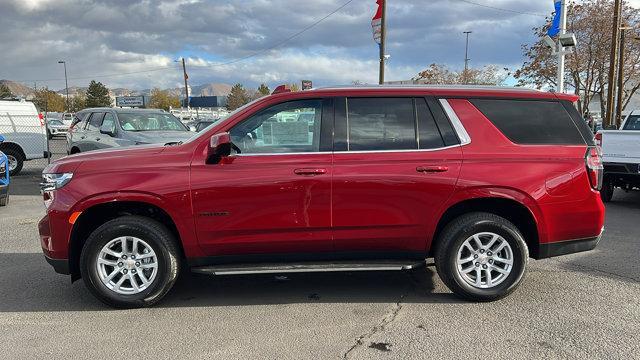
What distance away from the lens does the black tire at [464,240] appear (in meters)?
4.36

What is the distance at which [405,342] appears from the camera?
368 cm

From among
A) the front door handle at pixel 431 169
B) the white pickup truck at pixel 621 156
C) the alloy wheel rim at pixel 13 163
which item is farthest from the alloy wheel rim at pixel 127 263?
the alloy wheel rim at pixel 13 163

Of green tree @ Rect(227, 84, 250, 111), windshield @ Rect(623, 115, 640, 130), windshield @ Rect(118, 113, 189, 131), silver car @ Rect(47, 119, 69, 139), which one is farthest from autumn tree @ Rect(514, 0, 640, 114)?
green tree @ Rect(227, 84, 250, 111)

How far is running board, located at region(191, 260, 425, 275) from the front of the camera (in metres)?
4.22

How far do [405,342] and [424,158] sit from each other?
152cm

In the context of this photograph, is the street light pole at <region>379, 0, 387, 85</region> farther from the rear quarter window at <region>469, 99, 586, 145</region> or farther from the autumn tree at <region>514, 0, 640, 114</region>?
the rear quarter window at <region>469, 99, 586, 145</region>

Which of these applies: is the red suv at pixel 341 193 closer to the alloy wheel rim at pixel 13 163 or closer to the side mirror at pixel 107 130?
the side mirror at pixel 107 130

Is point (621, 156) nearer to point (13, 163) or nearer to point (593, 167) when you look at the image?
point (593, 167)

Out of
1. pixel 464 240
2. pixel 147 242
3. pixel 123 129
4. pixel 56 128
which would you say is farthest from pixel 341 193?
pixel 56 128

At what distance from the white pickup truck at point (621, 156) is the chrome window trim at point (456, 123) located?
5631mm

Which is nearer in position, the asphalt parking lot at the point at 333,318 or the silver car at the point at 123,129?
the asphalt parking lot at the point at 333,318

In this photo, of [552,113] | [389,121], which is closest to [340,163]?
[389,121]

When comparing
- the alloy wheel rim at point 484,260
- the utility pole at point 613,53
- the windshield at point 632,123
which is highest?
the utility pole at point 613,53

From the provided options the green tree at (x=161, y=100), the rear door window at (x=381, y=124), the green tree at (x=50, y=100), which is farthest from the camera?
the green tree at (x=161, y=100)
